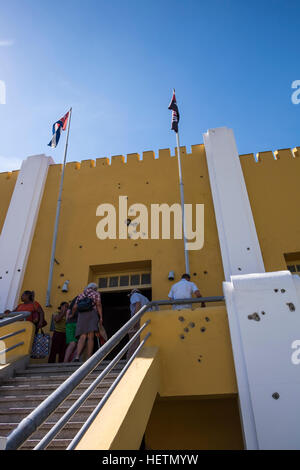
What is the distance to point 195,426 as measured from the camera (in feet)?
19.1

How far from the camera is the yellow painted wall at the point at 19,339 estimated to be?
222 inches

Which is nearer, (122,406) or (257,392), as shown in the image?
(122,406)

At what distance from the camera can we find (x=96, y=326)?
560 cm

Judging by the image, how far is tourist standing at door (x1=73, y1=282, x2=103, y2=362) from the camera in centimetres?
554

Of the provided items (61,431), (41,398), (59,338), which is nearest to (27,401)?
(41,398)

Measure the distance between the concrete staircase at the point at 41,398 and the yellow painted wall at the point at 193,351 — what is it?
0.79 metres

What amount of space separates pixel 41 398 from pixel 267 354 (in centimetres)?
292

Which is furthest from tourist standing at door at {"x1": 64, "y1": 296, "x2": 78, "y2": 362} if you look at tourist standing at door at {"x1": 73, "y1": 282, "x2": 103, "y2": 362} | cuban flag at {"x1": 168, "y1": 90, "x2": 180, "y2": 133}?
cuban flag at {"x1": 168, "y1": 90, "x2": 180, "y2": 133}

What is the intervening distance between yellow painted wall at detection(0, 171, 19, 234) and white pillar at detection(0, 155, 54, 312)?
0.73 feet

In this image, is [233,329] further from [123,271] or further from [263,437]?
[123,271]

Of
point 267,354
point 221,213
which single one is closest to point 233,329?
point 267,354

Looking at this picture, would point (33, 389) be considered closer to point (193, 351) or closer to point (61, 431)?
point (61, 431)

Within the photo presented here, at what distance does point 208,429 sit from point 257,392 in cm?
227
